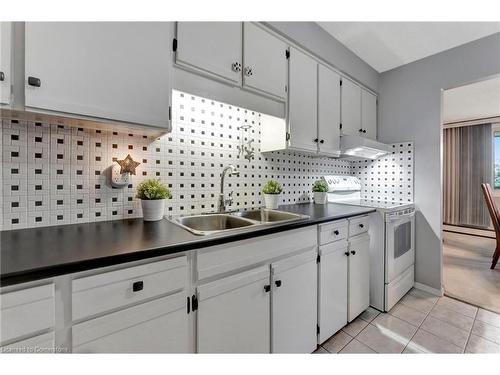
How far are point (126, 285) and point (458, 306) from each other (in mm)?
2791

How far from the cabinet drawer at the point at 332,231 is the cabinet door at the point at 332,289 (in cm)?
4

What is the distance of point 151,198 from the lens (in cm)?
127

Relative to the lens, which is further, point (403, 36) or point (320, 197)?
point (320, 197)

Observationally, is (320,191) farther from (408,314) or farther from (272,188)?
(408,314)

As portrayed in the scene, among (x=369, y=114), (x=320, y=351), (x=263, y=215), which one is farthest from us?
(x=369, y=114)

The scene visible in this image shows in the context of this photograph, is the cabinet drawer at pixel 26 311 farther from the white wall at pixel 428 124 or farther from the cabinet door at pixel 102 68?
the white wall at pixel 428 124

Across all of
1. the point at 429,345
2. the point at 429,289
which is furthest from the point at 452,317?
the point at 429,345

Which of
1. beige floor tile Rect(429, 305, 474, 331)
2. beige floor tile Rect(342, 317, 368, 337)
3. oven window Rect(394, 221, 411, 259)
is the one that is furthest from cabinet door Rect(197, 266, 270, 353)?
beige floor tile Rect(429, 305, 474, 331)

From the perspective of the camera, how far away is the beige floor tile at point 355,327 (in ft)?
5.51

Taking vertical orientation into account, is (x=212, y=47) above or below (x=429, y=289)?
above

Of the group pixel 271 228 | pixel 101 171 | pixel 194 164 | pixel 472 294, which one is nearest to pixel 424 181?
pixel 472 294

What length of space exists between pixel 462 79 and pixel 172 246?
9.76 ft
